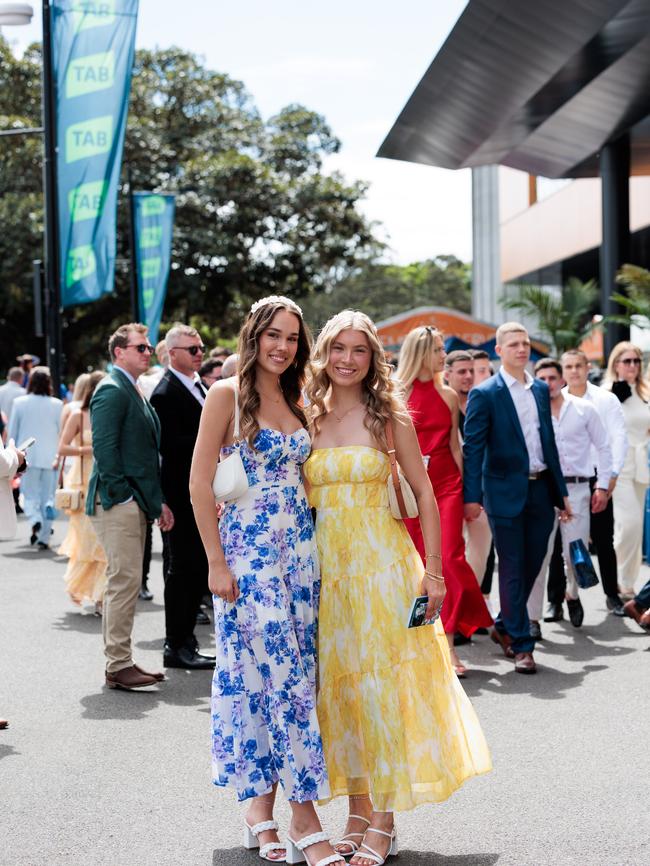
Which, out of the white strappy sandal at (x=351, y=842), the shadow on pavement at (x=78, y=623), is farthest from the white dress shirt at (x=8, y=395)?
the white strappy sandal at (x=351, y=842)

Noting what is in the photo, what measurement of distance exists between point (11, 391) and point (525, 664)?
11752mm

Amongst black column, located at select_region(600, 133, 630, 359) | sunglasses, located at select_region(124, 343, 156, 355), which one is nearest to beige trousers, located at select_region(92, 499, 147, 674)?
sunglasses, located at select_region(124, 343, 156, 355)

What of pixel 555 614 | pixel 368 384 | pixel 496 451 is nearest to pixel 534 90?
pixel 555 614

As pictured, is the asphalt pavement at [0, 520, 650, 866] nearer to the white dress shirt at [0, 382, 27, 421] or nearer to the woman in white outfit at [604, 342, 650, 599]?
the woman in white outfit at [604, 342, 650, 599]

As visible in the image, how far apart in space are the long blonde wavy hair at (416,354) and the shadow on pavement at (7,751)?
322cm

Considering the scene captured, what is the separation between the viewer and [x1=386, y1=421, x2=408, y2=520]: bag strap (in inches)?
185


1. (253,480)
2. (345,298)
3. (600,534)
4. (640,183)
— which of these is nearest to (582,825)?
(253,480)

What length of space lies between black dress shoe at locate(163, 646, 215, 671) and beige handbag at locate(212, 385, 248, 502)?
144 inches

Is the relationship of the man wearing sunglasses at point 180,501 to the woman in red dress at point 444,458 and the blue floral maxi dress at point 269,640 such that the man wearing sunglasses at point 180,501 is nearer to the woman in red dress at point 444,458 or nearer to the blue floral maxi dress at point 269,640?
the woman in red dress at point 444,458

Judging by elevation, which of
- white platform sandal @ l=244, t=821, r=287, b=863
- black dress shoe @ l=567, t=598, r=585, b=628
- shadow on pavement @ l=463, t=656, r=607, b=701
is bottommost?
shadow on pavement @ l=463, t=656, r=607, b=701

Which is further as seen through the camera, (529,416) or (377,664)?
(529,416)

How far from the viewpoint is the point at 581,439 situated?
9.66 meters

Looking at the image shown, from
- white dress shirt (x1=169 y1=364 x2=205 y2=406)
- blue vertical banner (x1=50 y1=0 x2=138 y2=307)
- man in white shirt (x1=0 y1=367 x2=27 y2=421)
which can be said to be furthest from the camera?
man in white shirt (x1=0 y1=367 x2=27 y2=421)

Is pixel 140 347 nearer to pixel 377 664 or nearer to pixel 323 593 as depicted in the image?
pixel 323 593
